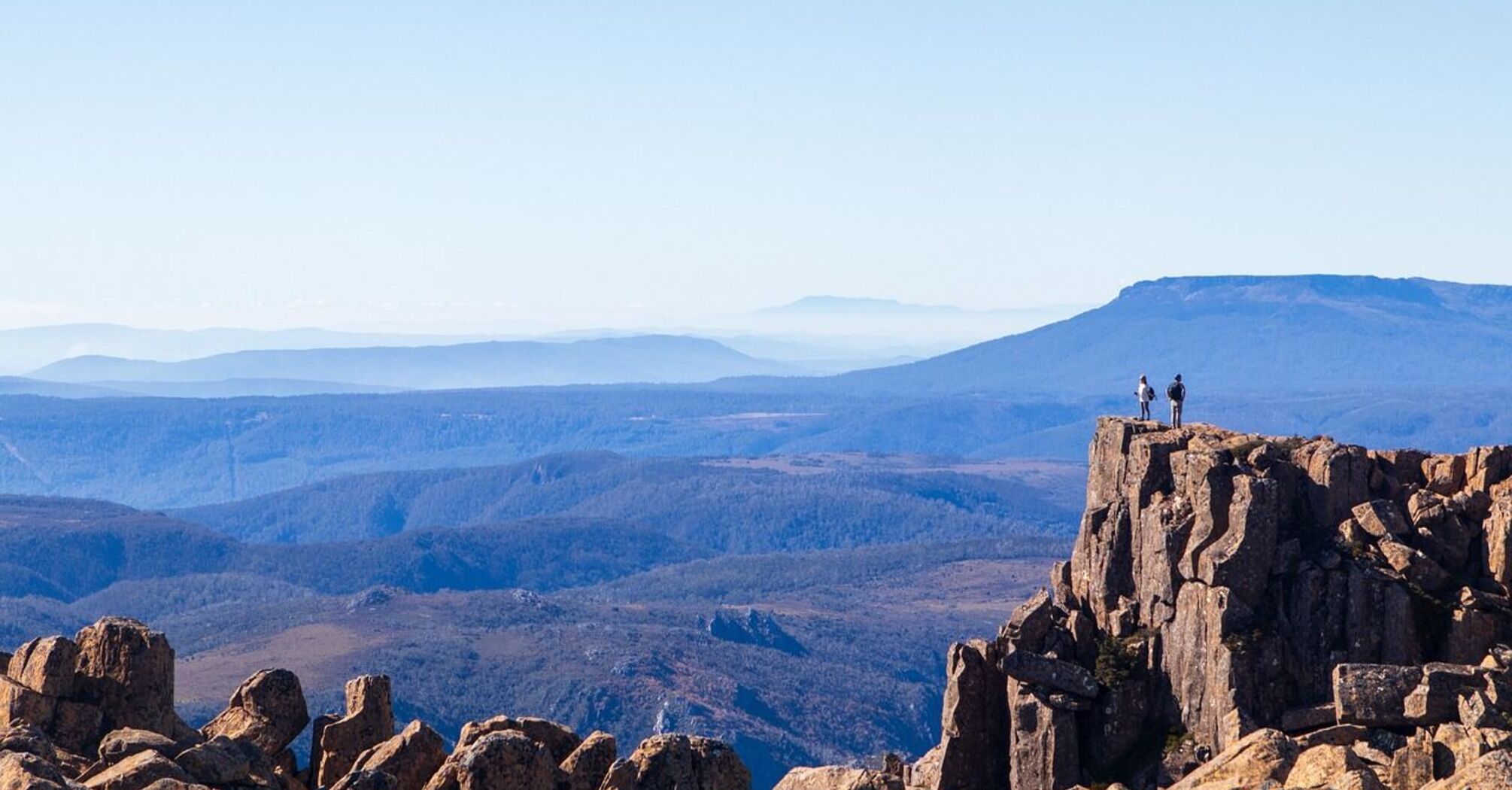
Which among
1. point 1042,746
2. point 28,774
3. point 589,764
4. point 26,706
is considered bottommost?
point 1042,746

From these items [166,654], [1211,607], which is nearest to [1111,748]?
[1211,607]

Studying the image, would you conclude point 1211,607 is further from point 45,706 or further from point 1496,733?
point 45,706

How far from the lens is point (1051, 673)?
258 feet

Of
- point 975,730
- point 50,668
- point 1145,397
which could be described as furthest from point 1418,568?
point 50,668

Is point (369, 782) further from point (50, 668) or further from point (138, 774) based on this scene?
point (50, 668)

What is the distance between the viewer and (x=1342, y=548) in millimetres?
78688

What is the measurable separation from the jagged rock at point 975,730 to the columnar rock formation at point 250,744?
23.1 meters

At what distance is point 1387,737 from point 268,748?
3161 centimetres

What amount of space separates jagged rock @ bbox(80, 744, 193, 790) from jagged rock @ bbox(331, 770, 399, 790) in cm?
330

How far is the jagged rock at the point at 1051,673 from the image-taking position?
7856cm

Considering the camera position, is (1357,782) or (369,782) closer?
(1357,782)

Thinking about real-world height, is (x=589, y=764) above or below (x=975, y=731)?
above

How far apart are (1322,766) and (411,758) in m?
20.9

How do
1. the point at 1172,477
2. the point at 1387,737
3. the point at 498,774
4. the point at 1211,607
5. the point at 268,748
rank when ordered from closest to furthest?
the point at 498,774, the point at 268,748, the point at 1387,737, the point at 1211,607, the point at 1172,477
